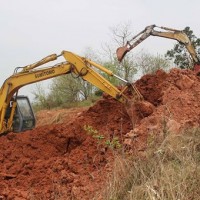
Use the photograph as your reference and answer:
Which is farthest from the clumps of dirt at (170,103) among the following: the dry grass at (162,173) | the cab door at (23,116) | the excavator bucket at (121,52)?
the cab door at (23,116)

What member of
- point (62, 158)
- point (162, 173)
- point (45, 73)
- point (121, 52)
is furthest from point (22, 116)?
point (162, 173)

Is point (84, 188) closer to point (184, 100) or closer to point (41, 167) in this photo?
point (41, 167)

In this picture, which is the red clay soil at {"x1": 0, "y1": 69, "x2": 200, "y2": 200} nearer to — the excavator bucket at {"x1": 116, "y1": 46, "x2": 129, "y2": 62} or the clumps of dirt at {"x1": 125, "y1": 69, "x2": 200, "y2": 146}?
the clumps of dirt at {"x1": 125, "y1": 69, "x2": 200, "y2": 146}

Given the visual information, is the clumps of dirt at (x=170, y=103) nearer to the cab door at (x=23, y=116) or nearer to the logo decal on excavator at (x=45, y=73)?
the logo decal on excavator at (x=45, y=73)

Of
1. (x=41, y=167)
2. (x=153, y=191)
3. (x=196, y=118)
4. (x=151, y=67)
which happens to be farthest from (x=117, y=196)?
(x=151, y=67)

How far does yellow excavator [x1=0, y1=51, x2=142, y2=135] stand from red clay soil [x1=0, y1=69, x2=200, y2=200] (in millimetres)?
673

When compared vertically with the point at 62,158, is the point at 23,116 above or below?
above

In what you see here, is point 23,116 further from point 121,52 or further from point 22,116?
point 121,52

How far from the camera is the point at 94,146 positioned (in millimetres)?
8477

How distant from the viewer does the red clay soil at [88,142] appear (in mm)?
7152

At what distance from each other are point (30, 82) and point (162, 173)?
6.35 meters

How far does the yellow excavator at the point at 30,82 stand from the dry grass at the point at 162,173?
134 inches

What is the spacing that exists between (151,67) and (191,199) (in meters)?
24.2

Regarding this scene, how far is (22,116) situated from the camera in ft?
40.5
